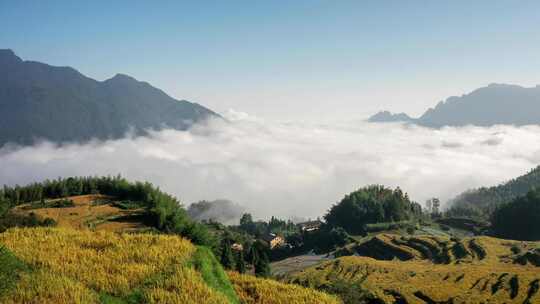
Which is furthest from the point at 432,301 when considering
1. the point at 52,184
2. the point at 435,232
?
the point at 435,232

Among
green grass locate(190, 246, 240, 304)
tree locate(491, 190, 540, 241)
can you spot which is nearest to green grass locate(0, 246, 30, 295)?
green grass locate(190, 246, 240, 304)

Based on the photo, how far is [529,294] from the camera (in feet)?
197

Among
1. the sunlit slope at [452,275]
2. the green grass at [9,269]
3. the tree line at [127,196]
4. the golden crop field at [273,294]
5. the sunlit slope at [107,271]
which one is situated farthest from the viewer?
the sunlit slope at [452,275]

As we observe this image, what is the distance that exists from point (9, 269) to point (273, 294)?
37.6 feet

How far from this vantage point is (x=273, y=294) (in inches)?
849

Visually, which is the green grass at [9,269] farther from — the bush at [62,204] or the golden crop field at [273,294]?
the bush at [62,204]

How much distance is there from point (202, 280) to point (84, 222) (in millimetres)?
46762

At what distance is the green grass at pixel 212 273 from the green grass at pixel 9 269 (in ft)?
23.3

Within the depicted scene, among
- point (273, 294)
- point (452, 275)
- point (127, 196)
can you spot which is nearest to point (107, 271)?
point (273, 294)

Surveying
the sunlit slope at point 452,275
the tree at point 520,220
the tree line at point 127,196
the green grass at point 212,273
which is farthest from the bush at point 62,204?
the tree at point 520,220

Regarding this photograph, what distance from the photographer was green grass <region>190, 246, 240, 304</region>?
19.6m

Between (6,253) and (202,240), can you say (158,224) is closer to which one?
(202,240)

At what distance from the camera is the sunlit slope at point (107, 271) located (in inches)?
640

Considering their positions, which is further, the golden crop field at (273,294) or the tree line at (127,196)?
the tree line at (127,196)
